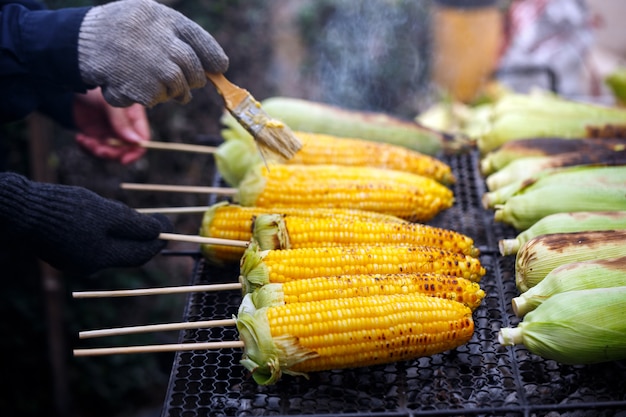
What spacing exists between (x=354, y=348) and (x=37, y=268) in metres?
3.23

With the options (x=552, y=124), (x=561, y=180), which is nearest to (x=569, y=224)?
(x=561, y=180)

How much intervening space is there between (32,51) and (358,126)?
1717mm

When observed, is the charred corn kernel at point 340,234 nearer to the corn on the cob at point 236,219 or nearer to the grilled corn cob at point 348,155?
the corn on the cob at point 236,219

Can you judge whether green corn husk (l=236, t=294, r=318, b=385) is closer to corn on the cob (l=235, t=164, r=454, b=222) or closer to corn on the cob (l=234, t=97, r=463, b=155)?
corn on the cob (l=235, t=164, r=454, b=222)

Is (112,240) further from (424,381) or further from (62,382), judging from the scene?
(62,382)

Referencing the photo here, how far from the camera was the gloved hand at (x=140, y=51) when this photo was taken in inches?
93.6

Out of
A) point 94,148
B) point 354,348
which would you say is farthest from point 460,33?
point 354,348

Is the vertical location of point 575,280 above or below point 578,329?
above

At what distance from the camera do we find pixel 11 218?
2.14m

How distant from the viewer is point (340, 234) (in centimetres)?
243

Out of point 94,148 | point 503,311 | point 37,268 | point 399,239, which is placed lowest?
point 503,311

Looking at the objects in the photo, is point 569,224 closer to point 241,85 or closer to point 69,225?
point 69,225

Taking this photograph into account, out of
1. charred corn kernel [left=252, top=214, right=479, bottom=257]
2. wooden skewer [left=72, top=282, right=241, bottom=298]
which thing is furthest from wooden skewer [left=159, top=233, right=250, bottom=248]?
wooden skewer [left=72, top=282, right=241, bottom=298]

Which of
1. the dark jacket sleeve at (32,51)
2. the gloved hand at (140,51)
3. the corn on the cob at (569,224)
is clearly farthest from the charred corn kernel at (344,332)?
the dark jacket sleeve at (32,51)
